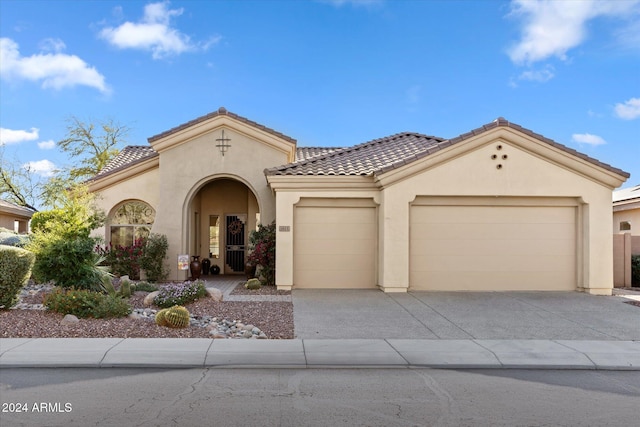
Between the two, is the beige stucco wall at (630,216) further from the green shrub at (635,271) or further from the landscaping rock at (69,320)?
the landscaping rock at (69,320)

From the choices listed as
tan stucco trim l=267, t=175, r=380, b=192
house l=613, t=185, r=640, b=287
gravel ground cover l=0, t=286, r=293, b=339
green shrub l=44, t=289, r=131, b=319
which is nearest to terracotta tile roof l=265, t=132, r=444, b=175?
tan stucco trim l=267, t=175, r=380, b=192

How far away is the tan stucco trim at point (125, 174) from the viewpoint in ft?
56.5

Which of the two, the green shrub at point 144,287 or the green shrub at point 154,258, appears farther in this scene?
the green shrub at point 154,258

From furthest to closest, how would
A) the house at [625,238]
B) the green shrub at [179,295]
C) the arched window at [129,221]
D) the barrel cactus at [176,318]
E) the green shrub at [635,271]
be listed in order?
the arched window at [129,221] → the green shrub at [635,271] → the house at [625,238] → the green shrub at [179,295] → the barrel cactus at [176,318]

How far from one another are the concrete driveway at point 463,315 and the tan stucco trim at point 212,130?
18.8 ft

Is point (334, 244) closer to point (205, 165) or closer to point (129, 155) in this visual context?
→ point (205, 165)

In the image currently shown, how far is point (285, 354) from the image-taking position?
7316 mm

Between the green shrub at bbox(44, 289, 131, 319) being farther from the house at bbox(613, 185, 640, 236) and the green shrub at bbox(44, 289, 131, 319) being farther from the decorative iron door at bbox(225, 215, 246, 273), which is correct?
the house at bbox(613, 185, 640, 236)

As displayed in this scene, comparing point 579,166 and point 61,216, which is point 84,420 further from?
point 579,166

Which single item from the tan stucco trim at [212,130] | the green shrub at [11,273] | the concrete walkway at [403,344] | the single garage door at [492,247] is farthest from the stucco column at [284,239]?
the green shrub at [11,273]

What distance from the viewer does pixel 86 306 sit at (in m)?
9.66

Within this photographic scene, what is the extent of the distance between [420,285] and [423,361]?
7043 millimetres

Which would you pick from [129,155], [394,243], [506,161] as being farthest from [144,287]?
[506,161]

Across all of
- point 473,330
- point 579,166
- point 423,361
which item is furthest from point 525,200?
point 423,361
